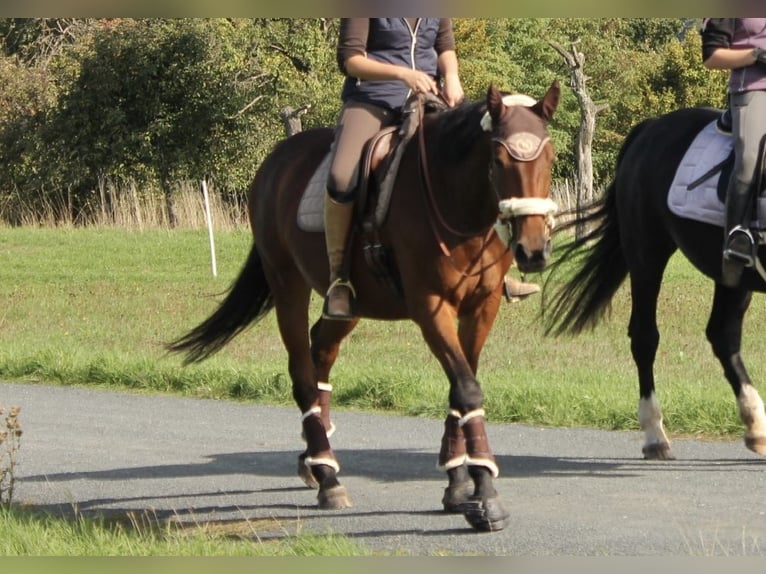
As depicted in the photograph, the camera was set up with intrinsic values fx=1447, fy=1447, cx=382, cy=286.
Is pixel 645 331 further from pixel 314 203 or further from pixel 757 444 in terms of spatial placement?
pixel 314 203

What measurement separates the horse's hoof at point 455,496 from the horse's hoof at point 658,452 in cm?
183

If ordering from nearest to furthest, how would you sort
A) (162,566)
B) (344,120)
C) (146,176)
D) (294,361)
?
(162,566), (344,120), (294,361), (146,176)

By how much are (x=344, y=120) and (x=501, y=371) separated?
18.4ft

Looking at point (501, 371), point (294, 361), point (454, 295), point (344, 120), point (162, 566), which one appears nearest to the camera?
point (162, 566)

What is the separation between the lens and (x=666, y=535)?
6.73 metres

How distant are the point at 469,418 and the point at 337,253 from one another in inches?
51.7

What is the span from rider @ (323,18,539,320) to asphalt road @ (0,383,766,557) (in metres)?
1.16

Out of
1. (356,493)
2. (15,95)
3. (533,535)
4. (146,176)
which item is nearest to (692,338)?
(356,493)

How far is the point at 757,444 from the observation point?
863cm

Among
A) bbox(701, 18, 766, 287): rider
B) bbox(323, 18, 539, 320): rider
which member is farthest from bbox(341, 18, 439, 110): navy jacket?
bbox(701, 18, 766, 287): rider

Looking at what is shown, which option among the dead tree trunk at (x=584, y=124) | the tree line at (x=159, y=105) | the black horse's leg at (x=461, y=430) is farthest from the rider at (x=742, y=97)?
the tree line at (x=159, y=105)

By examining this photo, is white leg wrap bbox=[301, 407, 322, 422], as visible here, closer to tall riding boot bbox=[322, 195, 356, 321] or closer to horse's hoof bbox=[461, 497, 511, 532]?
tall riding boot bbox=[322, 195, 356, 321]

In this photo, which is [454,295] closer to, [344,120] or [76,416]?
[344,120]

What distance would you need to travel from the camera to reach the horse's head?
6.44 m
